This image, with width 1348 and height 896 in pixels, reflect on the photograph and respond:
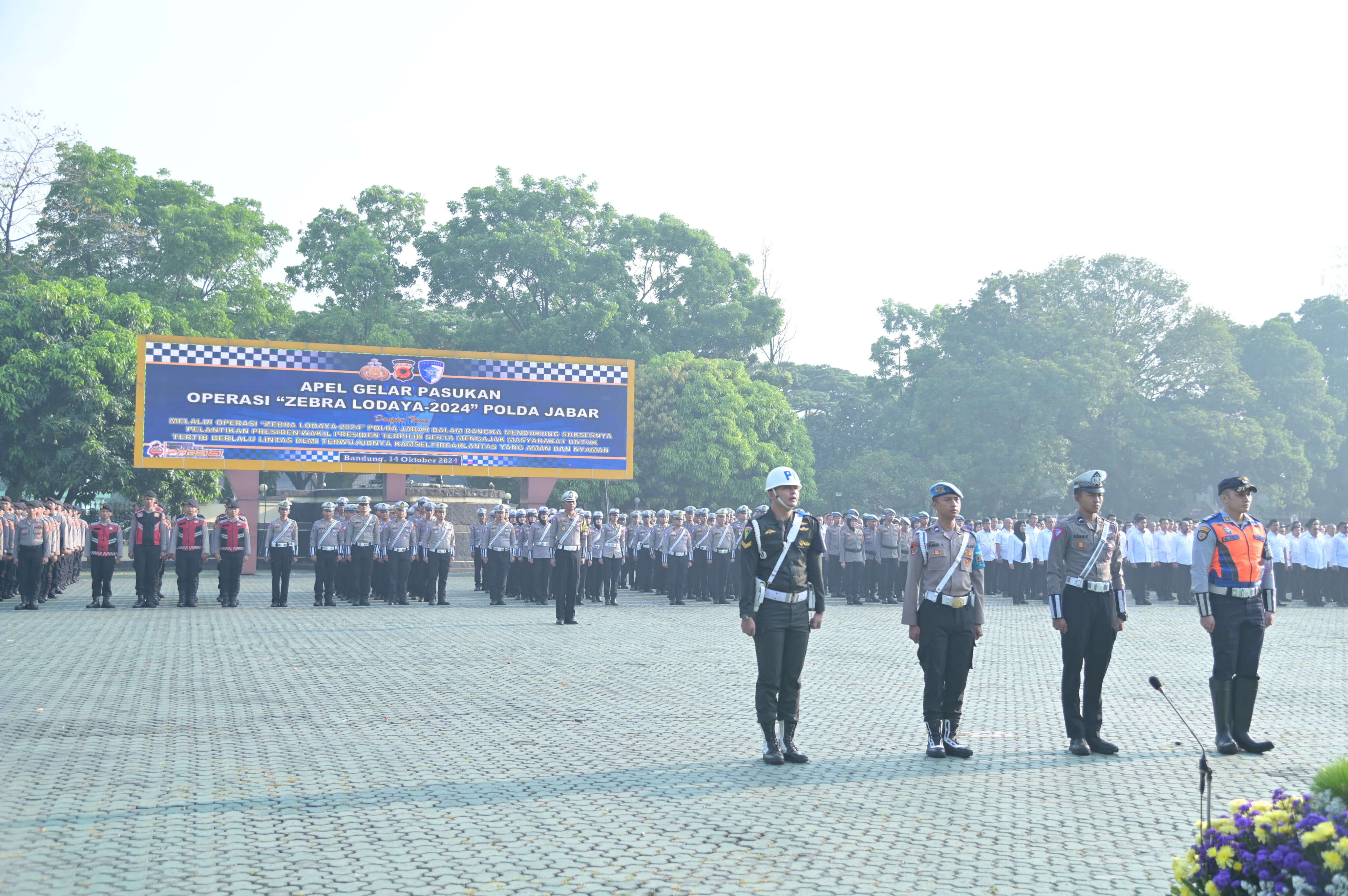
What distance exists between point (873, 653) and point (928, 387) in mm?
38343

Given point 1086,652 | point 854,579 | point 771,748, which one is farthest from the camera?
point 854,579

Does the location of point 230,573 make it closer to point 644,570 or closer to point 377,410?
point 644,570

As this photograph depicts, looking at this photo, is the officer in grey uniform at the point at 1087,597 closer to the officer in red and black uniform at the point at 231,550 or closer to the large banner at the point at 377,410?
the officer in red and black uniform at the point at 231,550

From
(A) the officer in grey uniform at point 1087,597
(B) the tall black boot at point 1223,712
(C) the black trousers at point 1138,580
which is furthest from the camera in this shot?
(C) the black trousers at point 1138,580

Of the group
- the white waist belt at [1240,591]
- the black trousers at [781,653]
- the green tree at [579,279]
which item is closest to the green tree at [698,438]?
the green tree at [579,279]

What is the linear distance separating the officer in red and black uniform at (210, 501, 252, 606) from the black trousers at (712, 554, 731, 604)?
360 inches

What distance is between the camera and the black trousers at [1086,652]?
822 centimetres

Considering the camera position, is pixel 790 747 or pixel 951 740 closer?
pixel 790 747

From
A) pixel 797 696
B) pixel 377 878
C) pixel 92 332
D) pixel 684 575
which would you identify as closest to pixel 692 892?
pixel 377 878

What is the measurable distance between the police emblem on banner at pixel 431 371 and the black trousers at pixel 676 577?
34.1 feet

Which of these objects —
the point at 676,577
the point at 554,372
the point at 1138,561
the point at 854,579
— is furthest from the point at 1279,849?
the point at 554,372

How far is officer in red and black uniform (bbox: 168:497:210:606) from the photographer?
2066cm

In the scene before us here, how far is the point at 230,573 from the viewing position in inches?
831

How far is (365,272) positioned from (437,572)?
30663mm
